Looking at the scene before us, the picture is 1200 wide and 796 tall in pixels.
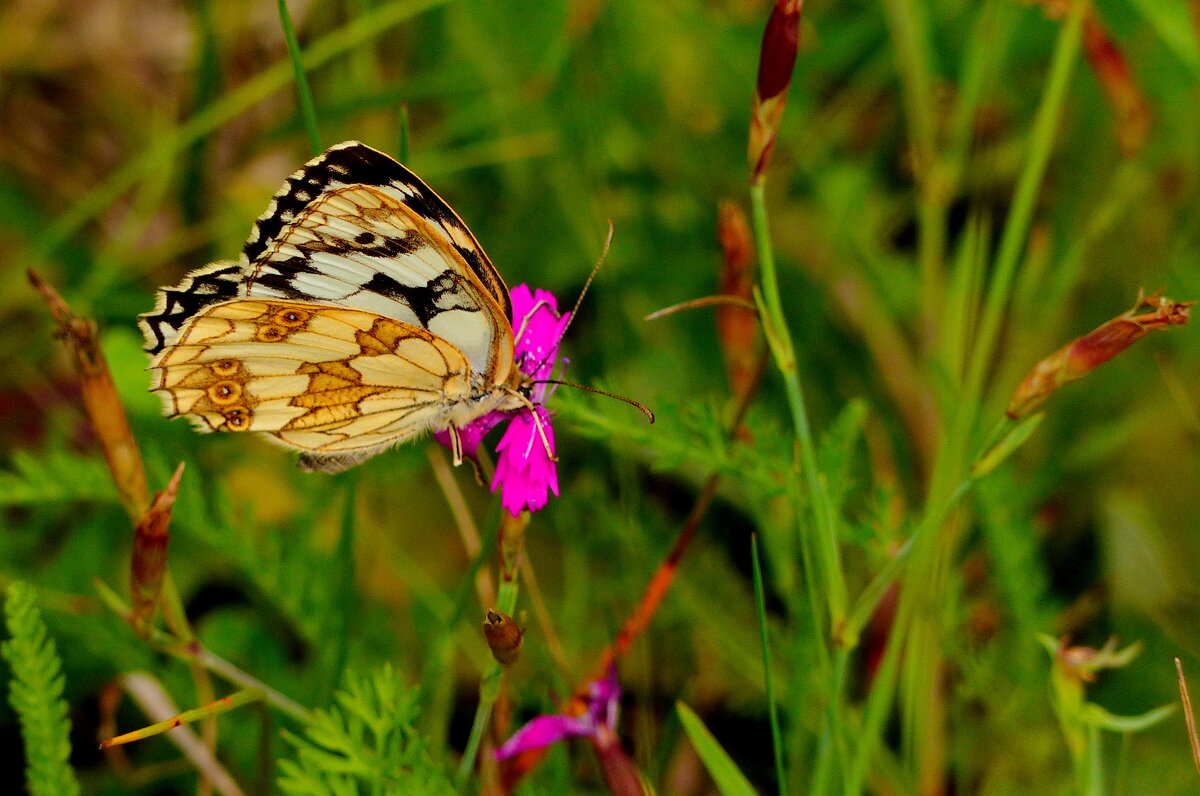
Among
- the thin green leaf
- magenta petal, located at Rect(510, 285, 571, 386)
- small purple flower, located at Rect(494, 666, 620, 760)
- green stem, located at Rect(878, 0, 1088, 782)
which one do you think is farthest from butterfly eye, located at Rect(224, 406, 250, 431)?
green stem, located at Rect(878, 0, 1088, 782)

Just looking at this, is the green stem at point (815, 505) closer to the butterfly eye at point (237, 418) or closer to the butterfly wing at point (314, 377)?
the butterfly wing at point (314, 377)

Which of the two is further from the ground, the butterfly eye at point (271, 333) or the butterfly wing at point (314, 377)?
the butterfly eye at point (271, 333)

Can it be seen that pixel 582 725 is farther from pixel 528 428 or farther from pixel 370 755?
pixel 528 428

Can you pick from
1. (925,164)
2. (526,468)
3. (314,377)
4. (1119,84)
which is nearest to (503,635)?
(526,468)

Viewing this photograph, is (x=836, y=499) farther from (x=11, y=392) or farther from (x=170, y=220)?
(x=170, y=220)

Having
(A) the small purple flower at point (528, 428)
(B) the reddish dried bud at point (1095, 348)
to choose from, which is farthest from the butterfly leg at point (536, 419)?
(B) the reddish dried bud at point (1095, 348)
